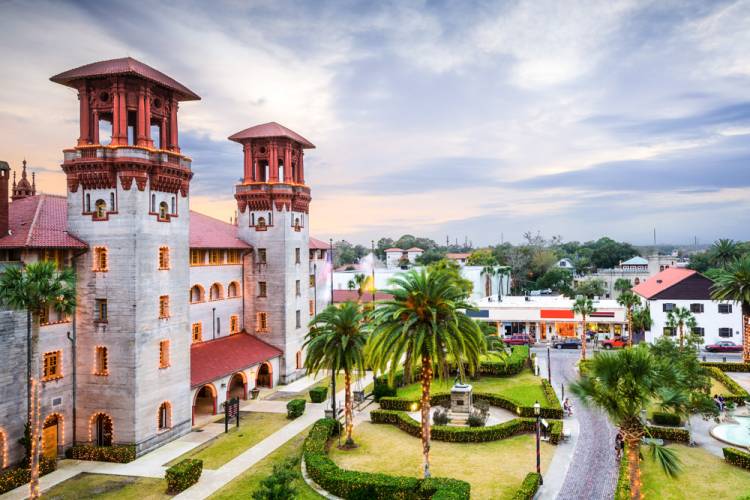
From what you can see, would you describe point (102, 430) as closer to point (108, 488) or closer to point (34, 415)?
point (34, 415)

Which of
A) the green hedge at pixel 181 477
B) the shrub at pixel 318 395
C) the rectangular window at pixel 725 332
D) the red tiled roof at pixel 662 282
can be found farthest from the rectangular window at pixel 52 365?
the rectangular window at pixel 725 332

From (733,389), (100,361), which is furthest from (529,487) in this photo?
(733,389)

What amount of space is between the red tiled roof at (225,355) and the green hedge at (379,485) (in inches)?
651

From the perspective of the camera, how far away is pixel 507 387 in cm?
5300

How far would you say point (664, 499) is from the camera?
2752 centimetres

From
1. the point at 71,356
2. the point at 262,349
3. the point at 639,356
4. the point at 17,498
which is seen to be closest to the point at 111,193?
the point at 71,356

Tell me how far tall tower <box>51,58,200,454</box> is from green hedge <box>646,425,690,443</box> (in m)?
33.8

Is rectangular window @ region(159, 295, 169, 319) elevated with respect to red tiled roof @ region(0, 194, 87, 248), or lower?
lower

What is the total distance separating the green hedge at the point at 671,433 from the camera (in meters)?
35.7

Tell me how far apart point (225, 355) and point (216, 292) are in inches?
273

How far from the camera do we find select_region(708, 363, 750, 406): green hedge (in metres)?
43.8

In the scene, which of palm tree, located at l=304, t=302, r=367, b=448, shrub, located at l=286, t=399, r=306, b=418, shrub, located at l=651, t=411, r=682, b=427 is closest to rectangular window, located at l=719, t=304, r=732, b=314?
shrub, located at l=651, t=411, r=682, b=427

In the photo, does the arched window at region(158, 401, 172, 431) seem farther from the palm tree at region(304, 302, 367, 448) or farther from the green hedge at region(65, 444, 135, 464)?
the palm tree at region(304, 302, 367, 448)

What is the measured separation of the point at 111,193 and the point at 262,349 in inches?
937
